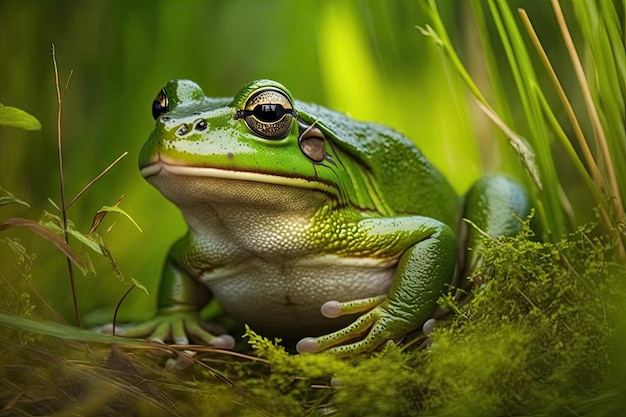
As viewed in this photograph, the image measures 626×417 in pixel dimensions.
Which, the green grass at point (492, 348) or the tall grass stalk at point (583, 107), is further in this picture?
the tall grass stalk at point (583, 107)

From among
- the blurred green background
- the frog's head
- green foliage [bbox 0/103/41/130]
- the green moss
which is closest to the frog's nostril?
the frog's head

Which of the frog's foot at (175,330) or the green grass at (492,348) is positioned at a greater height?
the green grass at (492,348)

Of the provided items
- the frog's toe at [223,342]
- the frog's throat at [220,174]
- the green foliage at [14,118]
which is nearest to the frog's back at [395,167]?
the frog's throat at [220,174]

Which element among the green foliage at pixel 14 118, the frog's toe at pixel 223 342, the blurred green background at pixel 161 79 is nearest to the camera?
the green foliage at pixel 14 118

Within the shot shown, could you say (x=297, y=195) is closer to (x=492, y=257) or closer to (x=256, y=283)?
(x=256, y=283)

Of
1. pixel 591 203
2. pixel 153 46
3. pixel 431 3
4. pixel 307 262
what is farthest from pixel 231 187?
pixel 153 46

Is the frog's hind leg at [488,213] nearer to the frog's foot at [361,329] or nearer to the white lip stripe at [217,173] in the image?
the frog's foot at [361,329]

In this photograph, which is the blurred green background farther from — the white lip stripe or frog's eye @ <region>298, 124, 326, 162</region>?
the white lip stripe

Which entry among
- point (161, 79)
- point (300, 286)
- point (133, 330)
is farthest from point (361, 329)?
point (161, 79)

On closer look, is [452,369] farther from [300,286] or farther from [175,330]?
[175,330]
